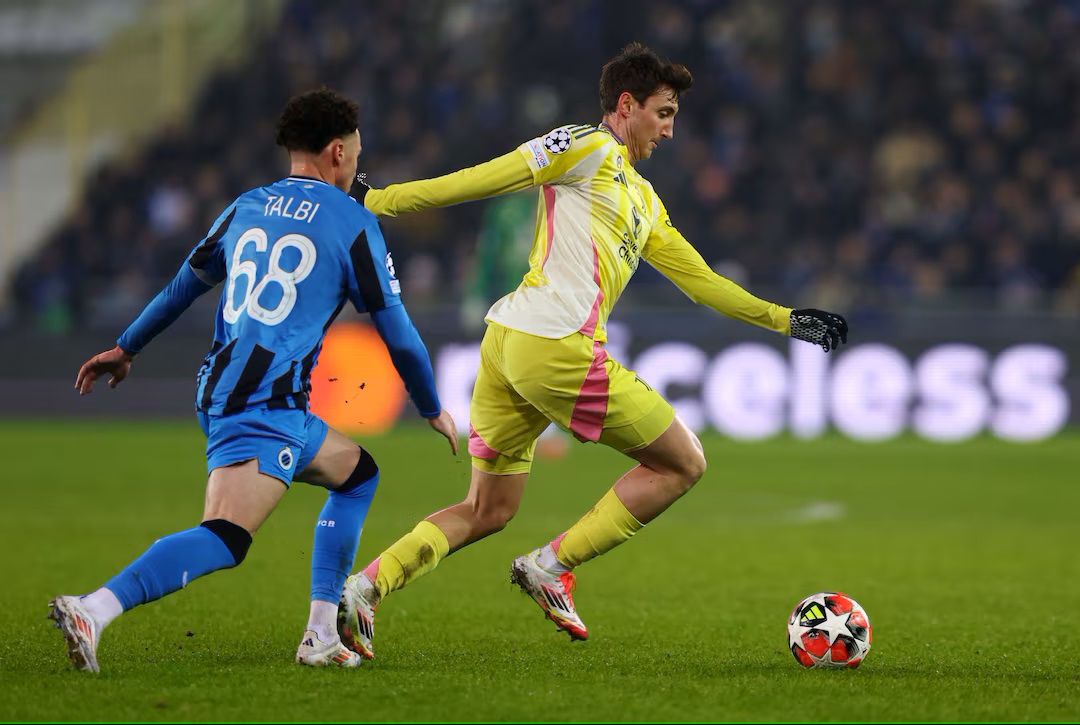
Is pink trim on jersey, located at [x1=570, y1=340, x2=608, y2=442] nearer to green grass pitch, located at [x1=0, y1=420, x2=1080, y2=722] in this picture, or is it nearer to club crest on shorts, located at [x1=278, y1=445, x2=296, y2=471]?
green grass pitch, located at [x1=0, y1=420, x2=1080, y2=722]

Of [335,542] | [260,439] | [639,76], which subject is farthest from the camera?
[639,76]

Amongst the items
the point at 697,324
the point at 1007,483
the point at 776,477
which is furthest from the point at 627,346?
the point at 1007,483

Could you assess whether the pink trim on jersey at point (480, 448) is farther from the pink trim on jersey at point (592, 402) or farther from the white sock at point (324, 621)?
the white sock at point (324, 621)

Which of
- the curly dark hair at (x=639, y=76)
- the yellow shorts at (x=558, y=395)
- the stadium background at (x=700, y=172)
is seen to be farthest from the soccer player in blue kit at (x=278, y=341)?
the stadium background at (x=700, y=172)

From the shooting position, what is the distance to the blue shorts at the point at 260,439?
14.5ft

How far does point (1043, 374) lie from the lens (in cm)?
1602

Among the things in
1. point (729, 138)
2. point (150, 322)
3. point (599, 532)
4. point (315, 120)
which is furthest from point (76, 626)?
point (729, 138)

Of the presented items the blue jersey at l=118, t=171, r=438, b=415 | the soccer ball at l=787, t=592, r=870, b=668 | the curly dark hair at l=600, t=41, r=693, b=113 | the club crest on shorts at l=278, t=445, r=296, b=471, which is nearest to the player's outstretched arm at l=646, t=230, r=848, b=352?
Answer: the curly dark hair at l=600, t=41, r=693, b=113

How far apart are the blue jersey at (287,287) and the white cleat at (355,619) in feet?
2.29

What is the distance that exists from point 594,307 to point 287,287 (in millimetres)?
1183

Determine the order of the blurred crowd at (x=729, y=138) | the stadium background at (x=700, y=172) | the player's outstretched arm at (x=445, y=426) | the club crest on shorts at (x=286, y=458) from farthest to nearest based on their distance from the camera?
the blurred crowd at (x=729, y=138) < the stadium background at (x=700, y=172) < the player's outstretched arm at (x=445, y=426) < the club crest on shorts at (x=286, y=458)

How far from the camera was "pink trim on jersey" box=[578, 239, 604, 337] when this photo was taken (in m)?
5.21

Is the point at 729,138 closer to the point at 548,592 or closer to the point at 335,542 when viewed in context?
the point at 548,592

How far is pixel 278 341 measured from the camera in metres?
4.49
